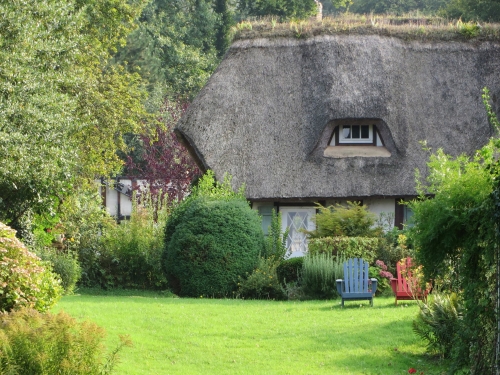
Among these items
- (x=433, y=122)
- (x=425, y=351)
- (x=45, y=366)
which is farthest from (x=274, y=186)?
(x=45, y=366)

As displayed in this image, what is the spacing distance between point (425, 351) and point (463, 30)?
1627 centimetres

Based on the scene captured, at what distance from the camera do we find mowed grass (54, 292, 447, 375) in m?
10.5

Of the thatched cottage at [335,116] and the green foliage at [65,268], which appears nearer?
the green foliage at [65,268]

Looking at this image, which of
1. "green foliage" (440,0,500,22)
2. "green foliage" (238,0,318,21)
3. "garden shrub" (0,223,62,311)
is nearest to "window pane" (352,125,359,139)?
"garden shrub" (0,223,62,311)

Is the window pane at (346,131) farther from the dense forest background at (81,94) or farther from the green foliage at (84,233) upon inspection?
the green foliage at (84,233)

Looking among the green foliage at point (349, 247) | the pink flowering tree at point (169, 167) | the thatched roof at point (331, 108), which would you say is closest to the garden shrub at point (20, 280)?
the green foliage at point (349, 247)

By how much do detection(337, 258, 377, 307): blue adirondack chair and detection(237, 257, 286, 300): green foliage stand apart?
2572mm

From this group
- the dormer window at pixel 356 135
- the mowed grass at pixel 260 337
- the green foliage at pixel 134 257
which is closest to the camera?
the mowed grass at pixel 260 337

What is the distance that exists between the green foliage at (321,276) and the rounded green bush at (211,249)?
4.83 ft

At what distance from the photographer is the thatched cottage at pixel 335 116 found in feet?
74.1

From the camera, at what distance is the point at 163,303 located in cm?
1588

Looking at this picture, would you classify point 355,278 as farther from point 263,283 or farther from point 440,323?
point 440,323

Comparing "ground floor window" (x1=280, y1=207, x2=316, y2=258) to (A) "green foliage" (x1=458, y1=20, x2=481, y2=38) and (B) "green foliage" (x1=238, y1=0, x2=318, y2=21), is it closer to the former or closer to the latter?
(A) "green foliage" (x1=458, y1=20, x2=481, y2=38)

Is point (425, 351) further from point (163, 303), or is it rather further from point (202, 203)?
point (202, 203)
